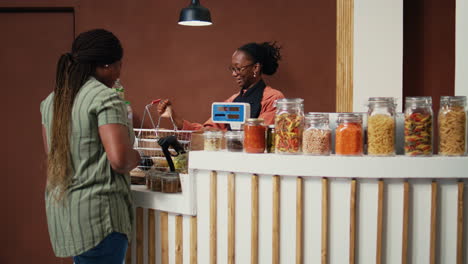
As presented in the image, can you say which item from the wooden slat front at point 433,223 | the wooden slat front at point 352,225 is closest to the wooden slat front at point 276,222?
the wooden slat front at point 352,225

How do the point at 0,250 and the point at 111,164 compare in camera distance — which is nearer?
the point at 111,164

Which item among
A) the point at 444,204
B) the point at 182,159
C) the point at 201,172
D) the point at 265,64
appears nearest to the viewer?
the point at 444,204

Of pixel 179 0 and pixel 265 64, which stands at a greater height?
pixel 179 0

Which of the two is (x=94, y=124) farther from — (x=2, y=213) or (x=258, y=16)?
(x=2, y=213)

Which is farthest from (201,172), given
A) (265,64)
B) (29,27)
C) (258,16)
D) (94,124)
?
(29,27)

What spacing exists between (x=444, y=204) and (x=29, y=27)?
10.9 feet

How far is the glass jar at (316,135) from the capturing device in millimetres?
1843

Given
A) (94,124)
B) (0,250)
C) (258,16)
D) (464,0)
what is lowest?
(0,250)

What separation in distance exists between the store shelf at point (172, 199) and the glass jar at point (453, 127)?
0.93 m

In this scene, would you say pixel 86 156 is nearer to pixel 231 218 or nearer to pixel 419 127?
pixel 231 218

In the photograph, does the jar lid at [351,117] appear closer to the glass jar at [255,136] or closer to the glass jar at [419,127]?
the glass jar at [419,127]

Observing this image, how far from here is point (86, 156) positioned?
183cm

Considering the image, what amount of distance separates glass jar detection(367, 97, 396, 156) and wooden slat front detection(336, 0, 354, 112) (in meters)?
1.56

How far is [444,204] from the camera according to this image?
178cm
